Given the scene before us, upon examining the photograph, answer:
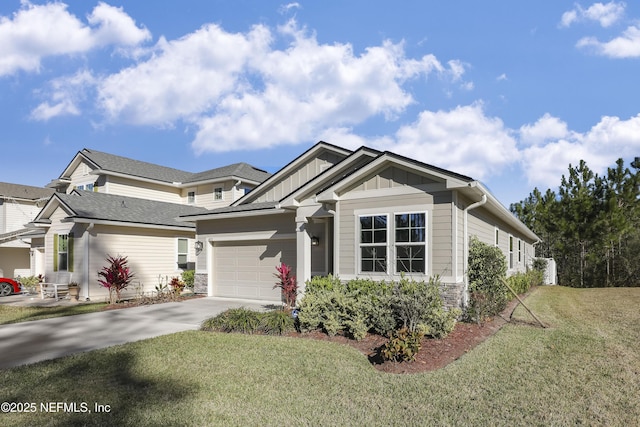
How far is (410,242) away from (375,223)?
3.24 feet

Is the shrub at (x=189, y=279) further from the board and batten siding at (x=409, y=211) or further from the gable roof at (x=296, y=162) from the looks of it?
the board and batten siding at (x=409, y=211)

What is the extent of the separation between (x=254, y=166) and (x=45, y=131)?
11.5 metres

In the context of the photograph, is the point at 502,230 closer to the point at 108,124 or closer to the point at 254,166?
the point at 254,166

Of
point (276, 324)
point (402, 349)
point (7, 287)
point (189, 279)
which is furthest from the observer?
point (7, 287)

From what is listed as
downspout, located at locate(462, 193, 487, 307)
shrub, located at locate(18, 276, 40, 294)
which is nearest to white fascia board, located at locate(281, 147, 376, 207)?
downspout, located at locate(462, 193, 487, 307)

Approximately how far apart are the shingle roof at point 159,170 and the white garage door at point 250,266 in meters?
8.37

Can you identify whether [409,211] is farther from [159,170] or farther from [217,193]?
[159,170]

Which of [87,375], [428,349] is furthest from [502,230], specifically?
[87,375]

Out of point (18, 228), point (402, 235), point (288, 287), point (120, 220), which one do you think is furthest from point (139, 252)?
point (18, 228)

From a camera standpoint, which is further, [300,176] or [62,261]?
[62,261]

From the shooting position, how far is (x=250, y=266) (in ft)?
46.1

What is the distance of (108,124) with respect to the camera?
65.6 ft

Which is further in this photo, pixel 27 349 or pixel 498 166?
pixel 498 166

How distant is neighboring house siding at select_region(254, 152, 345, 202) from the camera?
45.8ft
